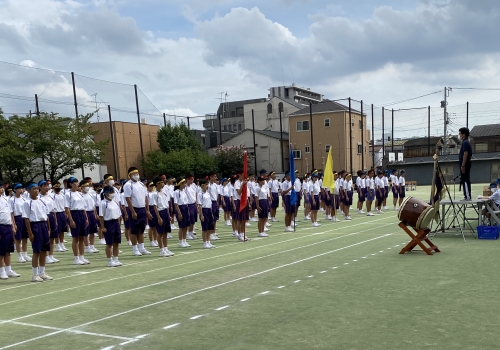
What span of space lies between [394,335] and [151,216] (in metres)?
8.33

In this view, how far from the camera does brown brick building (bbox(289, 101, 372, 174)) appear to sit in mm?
53219

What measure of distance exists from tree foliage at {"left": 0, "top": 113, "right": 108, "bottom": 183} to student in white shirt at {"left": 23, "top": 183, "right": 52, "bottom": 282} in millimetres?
18499

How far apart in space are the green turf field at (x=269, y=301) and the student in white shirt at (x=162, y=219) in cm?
45

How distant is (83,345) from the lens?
532 centimetres

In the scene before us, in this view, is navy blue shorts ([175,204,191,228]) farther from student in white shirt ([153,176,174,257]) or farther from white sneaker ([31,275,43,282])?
white sneaker ([31,275,43,282])

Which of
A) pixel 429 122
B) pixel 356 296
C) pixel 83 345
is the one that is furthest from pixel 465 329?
pixel 429 122

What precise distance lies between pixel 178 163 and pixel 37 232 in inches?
1306

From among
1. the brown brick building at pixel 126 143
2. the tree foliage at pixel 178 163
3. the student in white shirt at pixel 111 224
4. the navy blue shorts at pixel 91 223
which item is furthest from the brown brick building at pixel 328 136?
the student in white shirt at pixel 111 224

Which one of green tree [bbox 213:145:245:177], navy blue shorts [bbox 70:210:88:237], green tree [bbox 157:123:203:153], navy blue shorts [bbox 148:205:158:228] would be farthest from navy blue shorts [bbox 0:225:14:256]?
green tree [bbox 213:145:245:177]

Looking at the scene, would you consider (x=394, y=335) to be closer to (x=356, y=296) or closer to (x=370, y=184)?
(x=356, y=296)

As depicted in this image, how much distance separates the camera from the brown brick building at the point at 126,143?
43.5m

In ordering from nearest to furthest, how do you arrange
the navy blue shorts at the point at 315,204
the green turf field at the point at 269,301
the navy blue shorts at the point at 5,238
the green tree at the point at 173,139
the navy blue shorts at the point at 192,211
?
the green turf field at the point at 269,301, the navy blue shorts at the point at 5,238, the navy blue shorts at the point at 192,211, the navy blue shorts at the point at 315,204, the green tree at the point at 173,139

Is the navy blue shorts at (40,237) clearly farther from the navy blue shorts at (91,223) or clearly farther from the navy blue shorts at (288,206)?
the navy blue shorts at (288,206)

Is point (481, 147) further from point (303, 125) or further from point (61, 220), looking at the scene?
point (61, 220)
